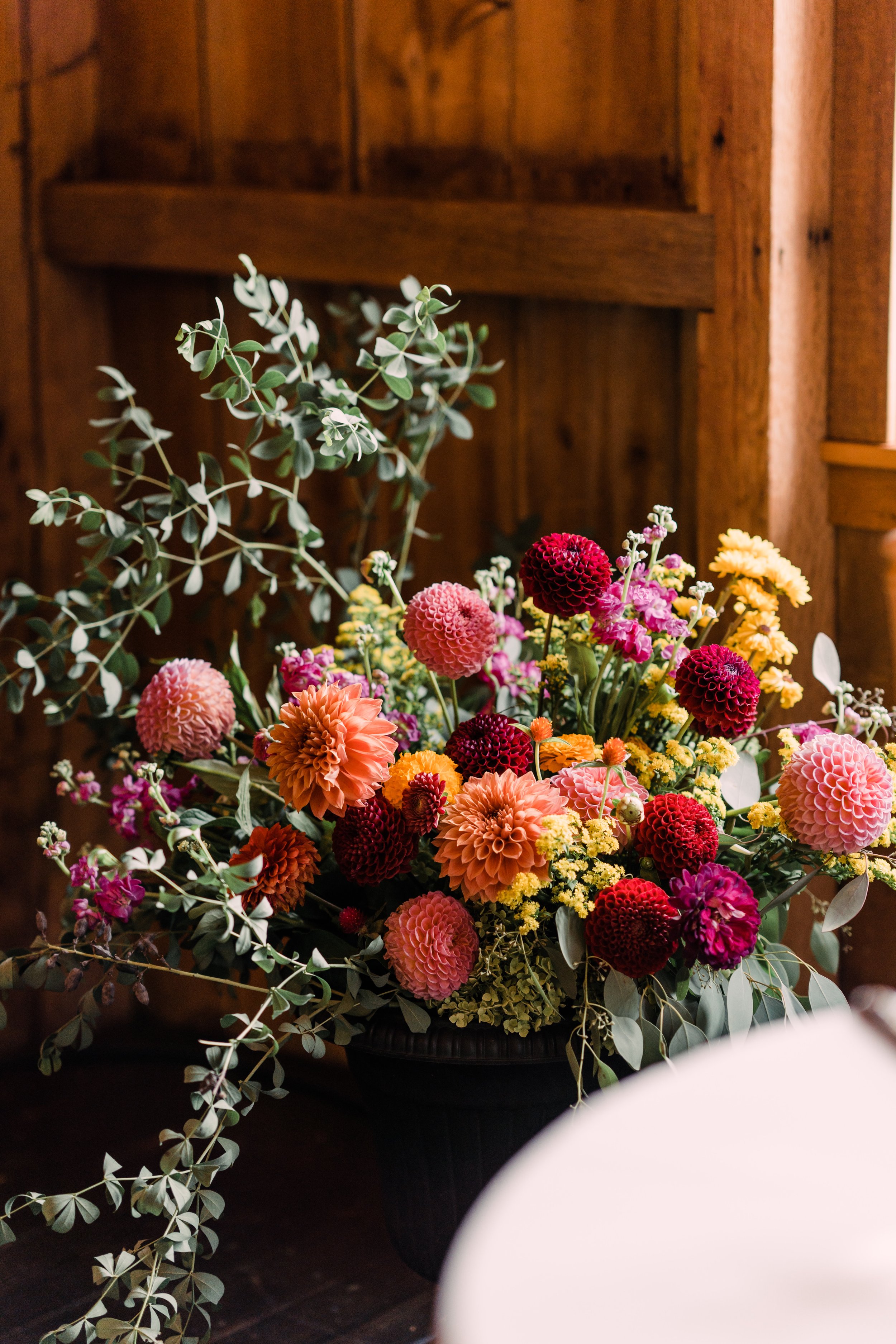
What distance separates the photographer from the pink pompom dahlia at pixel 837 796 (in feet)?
3.28

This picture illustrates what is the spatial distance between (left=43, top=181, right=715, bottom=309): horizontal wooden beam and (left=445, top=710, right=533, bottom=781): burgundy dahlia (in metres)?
0.49

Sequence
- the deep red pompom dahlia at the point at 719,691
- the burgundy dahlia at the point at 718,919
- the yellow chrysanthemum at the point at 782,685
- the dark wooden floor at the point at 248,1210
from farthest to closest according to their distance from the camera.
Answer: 1. the dark wooden floor at the point at 248,1210
2. the yellow chrysanthemum at the point at 782,685
3. the deep red pompom dahlia at the point at 719,691
4. the burgundy dahlia at the point at 718,919

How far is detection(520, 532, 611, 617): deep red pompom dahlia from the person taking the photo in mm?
1064

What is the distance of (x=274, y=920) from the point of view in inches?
44.8

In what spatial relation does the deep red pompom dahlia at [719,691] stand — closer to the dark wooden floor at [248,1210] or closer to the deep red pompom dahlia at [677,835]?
the deep red pompom dahlia at [677,835]

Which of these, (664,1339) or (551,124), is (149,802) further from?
(664,1339)

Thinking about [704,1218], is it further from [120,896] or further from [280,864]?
[120,896]

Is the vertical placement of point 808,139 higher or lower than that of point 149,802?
higher

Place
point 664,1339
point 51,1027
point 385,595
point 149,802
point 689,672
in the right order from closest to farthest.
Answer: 1. point 664,1339
2. point 689,672
3. point 149,802
4. point 385,595
5. point 51,1027

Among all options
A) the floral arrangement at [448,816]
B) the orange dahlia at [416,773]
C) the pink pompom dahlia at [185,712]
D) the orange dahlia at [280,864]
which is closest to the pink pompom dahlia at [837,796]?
the floral arrangement at [448,816]

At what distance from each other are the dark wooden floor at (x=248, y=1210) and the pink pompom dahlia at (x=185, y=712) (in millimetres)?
615

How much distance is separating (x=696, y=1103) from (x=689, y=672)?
1.89 ft

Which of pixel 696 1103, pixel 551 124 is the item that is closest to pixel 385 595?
pixel 551 124

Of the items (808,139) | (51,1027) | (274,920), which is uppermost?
(808,139)
